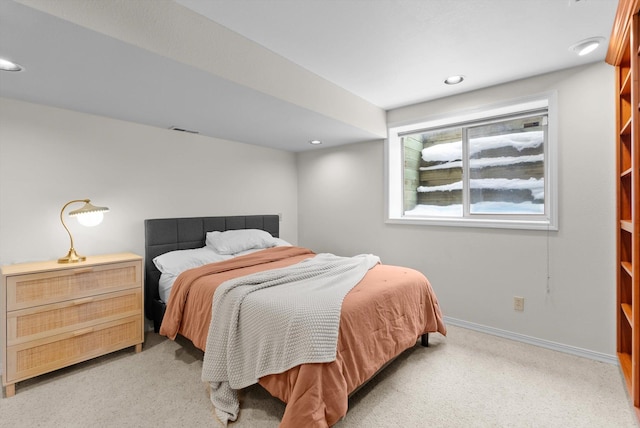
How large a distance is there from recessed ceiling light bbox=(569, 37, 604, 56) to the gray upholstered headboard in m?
3.46

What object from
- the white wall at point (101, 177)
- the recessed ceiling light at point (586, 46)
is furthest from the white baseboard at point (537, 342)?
the white wall at point (101, 177)

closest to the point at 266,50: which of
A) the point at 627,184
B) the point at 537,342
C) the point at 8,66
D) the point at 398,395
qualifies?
the point at 8,66

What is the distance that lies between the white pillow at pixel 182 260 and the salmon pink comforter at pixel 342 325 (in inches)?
11.1

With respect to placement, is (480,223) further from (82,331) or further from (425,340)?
(82,331)

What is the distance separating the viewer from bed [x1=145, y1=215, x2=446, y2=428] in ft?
4.91

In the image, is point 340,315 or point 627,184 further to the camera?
point 627,184

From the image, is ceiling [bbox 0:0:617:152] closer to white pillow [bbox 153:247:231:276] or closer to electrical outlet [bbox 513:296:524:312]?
white pillow [bbox 153:247:231:276]

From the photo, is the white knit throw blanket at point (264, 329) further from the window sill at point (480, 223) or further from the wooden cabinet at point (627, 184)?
the wooden cabinet at point (627, 184)

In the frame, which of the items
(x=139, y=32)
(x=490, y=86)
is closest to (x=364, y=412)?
(x=139, y=32)

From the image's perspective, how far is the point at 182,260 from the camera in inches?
111

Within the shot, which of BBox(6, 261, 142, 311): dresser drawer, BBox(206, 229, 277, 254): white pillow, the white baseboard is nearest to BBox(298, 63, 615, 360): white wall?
the white baseboard

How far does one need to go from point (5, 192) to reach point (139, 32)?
1723 millimetres

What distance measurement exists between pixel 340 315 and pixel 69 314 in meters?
1.95

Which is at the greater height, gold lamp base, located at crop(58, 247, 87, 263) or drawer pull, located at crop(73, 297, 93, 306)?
gold lamp base, located at crop(58, 247, 87, 263)
